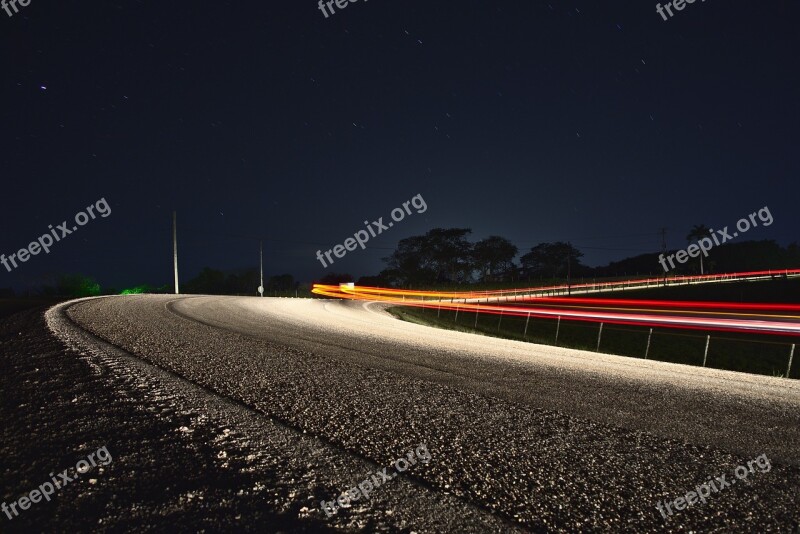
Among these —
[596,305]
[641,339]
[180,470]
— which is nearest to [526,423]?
[180,470]

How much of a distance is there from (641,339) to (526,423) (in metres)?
30.3

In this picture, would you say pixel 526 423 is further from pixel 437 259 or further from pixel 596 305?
pixel 437 259

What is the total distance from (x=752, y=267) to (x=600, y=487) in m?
142

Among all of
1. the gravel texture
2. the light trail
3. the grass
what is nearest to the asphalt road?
the gravel texture

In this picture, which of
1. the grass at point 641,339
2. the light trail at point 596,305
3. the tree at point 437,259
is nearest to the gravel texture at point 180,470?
the grass at point 641,339

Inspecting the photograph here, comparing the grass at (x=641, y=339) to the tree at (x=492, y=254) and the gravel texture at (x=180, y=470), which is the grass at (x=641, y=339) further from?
the tree at (x=492, y=254)

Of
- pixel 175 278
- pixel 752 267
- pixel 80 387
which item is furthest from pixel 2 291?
pixel 752 267

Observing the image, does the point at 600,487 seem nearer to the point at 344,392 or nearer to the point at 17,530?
the point at 344,392

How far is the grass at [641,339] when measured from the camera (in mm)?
22203

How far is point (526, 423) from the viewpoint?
5215 millimetres

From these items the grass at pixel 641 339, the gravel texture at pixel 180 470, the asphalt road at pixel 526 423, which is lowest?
the grass at pixel 641 339

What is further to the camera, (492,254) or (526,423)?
(492,254)

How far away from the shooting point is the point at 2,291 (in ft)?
160

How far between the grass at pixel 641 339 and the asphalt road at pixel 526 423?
8.02 m
